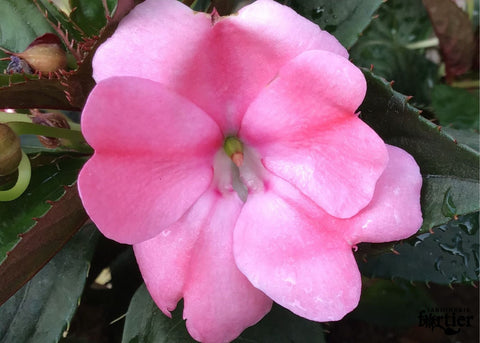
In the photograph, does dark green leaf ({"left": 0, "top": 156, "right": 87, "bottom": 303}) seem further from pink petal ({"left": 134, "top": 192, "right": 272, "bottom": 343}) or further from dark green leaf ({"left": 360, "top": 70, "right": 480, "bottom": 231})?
dark green leaf ({"left": 360, "top": 70, "right": 480, "bottom": 231})

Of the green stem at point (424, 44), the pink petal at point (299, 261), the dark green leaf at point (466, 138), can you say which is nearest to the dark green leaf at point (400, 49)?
the green stem at point (424, 44)

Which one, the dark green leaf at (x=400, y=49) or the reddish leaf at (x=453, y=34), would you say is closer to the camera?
the reddish leaf at (x=453, y=34)

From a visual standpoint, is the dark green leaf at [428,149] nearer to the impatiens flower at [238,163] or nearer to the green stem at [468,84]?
the impatiens flower at [238,163]

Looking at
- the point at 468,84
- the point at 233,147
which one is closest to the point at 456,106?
the point at 468,84

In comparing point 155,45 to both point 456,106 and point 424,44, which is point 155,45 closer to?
point 456,106

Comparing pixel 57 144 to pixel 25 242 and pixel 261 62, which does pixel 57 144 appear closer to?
pixel 25 242
